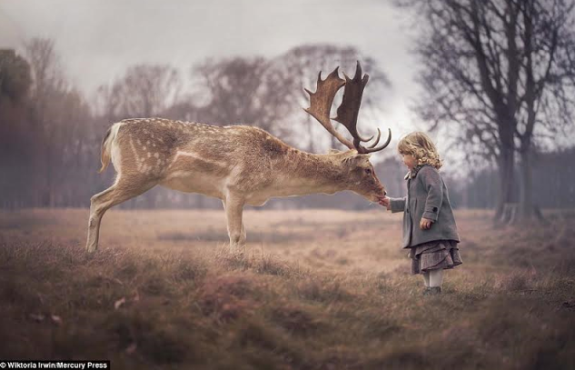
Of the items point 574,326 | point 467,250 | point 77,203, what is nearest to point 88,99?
point 77,203

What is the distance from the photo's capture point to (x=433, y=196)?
5.48 metres

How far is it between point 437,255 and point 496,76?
45.0ft

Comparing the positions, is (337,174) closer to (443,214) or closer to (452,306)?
(443,214)

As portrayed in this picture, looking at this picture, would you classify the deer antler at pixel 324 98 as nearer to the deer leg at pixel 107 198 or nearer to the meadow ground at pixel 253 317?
the meadow ground at pixel 253 317

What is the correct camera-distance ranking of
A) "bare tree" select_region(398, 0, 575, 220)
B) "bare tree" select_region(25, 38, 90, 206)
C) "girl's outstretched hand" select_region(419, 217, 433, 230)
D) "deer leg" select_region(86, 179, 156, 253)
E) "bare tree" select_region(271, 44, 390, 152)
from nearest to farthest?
1. "girl's outstretched hand" select_region(419, 217, 433, 230)
2. "deer leg" select_region(86, 179, 156, 253)
3. "bare tree" select_region(25, 38, 90, 206)
4. "bare tree" select_region(398, 0, 575, 220)
5. "bare tree" select_region(271, 44, 390, 152)

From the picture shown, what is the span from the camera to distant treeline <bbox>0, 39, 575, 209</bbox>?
1034cm

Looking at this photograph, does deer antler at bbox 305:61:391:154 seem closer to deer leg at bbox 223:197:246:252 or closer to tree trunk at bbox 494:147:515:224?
deer leg at bbox 223:197:246:252

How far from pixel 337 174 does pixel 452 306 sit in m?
2.94

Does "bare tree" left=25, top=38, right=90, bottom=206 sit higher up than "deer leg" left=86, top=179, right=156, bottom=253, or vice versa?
"bare tree" left=25, top=38, right=90, bottom=206

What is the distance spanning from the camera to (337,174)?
7.46 metres

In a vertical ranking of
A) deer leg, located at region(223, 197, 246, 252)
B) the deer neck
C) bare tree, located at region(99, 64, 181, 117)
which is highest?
bare tree, located at region(99, 64, 181, 117)

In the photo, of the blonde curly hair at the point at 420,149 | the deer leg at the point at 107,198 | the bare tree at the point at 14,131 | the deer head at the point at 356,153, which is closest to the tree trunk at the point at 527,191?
the deer head at the point at 356,153

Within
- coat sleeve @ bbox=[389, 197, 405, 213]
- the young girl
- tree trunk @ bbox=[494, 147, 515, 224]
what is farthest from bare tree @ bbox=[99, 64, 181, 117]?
tree trunk @ bbox=[494, 147, 515, 224]

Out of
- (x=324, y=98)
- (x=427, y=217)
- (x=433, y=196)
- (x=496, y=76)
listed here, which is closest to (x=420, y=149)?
(x=433, y=196)
